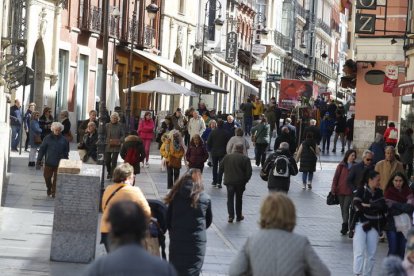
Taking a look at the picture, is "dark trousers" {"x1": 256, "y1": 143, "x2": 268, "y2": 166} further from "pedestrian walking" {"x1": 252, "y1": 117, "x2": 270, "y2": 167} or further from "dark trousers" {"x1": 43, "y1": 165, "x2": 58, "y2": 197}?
"dark trousers" {"x1": 43, "y1": 165, "x2": 58, "y2": 197}

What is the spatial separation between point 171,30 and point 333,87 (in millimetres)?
85682

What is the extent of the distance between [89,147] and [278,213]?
65.2 ft

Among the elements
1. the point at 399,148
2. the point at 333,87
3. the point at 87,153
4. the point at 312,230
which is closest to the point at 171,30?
the point at 399,148

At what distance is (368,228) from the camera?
54.0 feet

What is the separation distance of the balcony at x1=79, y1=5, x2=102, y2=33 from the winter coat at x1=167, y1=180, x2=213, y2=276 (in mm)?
35481

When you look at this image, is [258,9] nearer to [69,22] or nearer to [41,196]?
[69,22]

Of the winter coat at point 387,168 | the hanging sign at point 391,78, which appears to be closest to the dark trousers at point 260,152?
the hanging sign at point 391,78

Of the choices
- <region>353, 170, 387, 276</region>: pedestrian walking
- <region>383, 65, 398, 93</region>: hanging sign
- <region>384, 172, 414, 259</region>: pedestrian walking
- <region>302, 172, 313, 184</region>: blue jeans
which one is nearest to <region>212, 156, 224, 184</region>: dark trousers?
<region>302, 172, 313, 184</region>: blue jeans

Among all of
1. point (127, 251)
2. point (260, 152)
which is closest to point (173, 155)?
point (260, 152)

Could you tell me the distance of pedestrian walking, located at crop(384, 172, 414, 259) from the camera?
16.6m

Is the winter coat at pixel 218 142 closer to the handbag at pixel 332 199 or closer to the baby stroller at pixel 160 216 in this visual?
the handbag at pixel 332 199

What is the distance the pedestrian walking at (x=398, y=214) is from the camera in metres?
16.6

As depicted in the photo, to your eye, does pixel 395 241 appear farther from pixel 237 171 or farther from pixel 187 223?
pixel 237 171

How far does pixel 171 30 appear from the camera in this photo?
6469 cm
